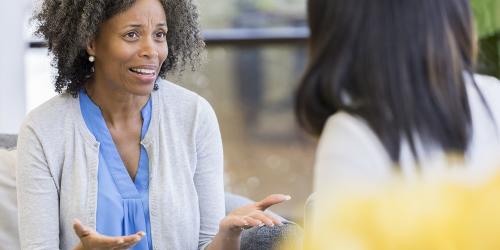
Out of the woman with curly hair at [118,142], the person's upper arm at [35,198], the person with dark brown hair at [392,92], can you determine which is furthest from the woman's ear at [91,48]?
the person with dark brown hair at [392,92]

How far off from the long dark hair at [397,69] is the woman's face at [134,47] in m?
1.04

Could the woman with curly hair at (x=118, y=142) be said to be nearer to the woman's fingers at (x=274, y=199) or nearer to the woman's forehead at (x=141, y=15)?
the woman's forehead at (x=141, y=15)

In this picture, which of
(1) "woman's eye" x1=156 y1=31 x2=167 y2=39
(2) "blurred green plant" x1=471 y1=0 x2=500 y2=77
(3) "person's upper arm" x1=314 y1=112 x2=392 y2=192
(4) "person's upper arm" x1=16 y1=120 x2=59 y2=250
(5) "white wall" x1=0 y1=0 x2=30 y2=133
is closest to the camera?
(3) "person's upper arm" x1=314 y1=112 x2=392 y2=192

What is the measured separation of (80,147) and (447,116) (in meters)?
1.22

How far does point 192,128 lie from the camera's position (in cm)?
240

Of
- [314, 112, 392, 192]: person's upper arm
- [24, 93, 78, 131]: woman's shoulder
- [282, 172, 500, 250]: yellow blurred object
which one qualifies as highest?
[314, 112, 392, 192]: person's upper arm

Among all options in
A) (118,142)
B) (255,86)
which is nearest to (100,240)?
(118,142)

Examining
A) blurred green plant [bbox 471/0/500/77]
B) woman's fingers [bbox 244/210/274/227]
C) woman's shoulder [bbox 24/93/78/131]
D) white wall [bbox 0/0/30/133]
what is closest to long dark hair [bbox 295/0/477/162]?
woman's fingers [bbox 244/210/274/227]

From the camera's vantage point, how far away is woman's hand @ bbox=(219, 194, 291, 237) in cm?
201

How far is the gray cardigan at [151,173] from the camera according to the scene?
7.42 ft

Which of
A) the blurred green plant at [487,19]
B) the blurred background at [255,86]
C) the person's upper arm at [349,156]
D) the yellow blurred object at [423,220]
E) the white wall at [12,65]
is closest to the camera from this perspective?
the yellow blurred object at [423,220]

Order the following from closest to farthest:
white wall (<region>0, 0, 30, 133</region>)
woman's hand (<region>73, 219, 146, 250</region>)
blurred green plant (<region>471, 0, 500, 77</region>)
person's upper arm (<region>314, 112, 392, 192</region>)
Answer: person's upper arm (<region>314, 112, 392, 192</region>)
woman's hand (<region>73, 219, 146, 250</region>)
blurred green plant (<region>471, 0, 500, 77</region>)
white wall (<region>0, 0, 30, 133</region>)

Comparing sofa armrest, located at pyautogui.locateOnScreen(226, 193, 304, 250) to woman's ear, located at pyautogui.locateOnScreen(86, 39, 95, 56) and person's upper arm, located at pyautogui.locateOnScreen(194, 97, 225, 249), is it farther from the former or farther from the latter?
woman's ear, located at pyautogui.locateOnScreen(86, 39, 95, 56)

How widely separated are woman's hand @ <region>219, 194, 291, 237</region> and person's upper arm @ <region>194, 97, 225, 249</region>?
21cm
